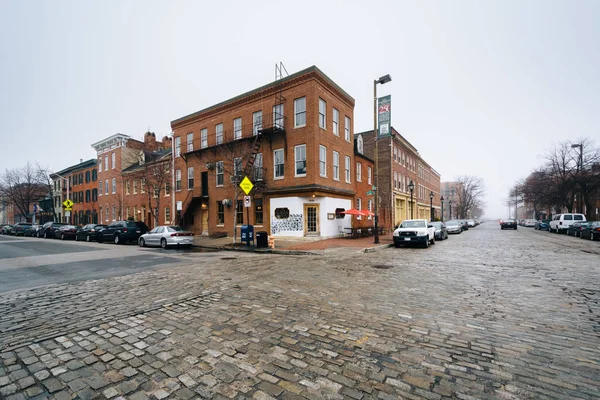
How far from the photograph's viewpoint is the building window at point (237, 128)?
24219 mm

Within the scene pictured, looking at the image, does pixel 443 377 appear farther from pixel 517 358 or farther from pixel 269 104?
pixel 269 104

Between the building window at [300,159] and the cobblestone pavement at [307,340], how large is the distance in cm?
1392

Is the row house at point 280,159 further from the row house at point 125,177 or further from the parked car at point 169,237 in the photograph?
the row house at point 125,177

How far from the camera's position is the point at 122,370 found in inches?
123

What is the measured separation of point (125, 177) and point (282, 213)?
26.8 metres

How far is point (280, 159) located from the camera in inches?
Result: 851

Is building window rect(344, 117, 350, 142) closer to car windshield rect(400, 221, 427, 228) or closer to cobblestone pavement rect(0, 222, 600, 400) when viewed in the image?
car windshield rect(400, 221, 427, 228)

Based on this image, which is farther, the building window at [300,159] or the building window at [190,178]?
the building window at [190,178]

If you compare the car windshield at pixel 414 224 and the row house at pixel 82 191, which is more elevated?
the row house at pixel 82 191

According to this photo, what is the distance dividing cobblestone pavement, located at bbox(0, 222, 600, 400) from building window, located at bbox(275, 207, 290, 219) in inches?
538

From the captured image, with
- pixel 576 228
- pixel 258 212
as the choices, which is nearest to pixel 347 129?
pixel 258 212

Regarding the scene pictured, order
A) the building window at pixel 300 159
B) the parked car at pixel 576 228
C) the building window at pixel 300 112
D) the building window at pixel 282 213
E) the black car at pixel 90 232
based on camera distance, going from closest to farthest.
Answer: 1. the building window at pixel 300 159
2. the building window at pixel 300 112
3. the building window at pixel 282 213
4. the parked car at pixel 576 228
5. the black car at pixel 90 232

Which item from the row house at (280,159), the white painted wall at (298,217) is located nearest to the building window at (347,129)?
the row house at (280,159)

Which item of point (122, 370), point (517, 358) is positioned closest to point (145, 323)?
point (122, 370)
